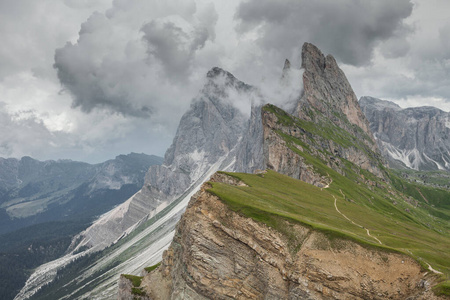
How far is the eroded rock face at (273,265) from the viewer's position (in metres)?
44.7

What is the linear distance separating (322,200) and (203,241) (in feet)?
200

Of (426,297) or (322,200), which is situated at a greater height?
(322,200)

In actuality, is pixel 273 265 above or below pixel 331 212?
below

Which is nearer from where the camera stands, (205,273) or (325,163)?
(205,273)

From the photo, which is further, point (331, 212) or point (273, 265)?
point (331, 212)

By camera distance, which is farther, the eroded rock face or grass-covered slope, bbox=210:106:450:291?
grass-covered slope, bbox=210:106:450:291

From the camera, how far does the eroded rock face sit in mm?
44688

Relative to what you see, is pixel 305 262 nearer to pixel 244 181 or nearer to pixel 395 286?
pixel 395 286

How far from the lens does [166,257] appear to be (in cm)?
7550

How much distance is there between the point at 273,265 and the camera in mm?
50125

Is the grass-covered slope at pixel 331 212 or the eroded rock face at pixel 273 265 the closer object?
the eroded rock face at pixel 273 265

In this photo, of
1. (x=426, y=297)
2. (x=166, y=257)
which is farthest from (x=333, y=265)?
(x=166, y=257)

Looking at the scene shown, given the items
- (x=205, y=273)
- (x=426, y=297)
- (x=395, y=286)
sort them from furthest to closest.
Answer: (x=205, y=273), (x=395, y=286), (x=426, y=297)

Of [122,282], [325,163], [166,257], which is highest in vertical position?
[325,163]
